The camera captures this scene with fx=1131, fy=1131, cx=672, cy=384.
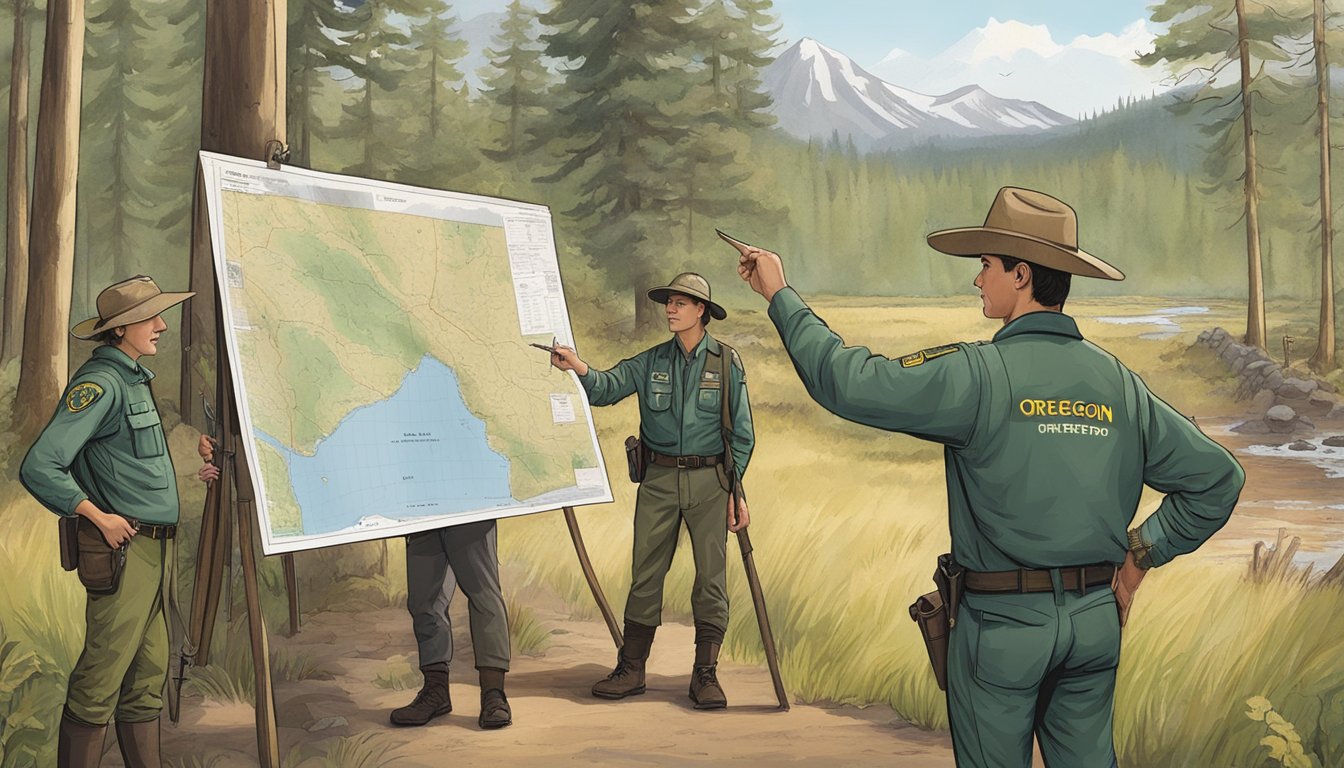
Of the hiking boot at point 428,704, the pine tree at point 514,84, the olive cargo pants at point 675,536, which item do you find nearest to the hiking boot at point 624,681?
the olive cargo pants at point 675,536

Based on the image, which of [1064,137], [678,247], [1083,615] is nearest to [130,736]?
[1083,615]

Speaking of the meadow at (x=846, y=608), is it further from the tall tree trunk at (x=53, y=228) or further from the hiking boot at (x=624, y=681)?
the hiking boot at (x=624, y=681)

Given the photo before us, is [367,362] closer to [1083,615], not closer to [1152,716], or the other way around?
[1083,615]

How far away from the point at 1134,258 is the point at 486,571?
12.8 meters

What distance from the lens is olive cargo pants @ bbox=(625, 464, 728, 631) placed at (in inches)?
224

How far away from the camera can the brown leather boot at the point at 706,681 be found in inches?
224

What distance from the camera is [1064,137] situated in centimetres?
1609

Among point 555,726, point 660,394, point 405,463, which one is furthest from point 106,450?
point 660,394

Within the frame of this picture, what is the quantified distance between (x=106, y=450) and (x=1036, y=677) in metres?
3.13

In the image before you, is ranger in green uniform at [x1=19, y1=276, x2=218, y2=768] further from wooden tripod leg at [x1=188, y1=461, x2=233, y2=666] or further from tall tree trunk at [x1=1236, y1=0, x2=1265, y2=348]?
tall tree trunk at [x1=1236, y1=0, x2=1265, y2=348]

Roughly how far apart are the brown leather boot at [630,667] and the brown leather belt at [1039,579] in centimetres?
317

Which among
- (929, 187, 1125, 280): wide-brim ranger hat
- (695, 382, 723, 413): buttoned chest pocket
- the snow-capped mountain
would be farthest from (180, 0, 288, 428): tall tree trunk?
the snow-capped mountain

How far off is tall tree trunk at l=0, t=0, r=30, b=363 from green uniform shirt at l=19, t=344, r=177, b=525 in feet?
35.8

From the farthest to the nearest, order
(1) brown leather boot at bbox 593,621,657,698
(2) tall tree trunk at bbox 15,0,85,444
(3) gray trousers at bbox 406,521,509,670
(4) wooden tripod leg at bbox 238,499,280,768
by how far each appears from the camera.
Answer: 1. (2) tall tree trunk at bbox 15,0,85,444
2. (1) brown leather boot at bbox 593,621,657,698
3. (3) gray trousers at bbox 406,521,509,670
4. (4) wooden tripod leg at bbox 238,499,280,768
